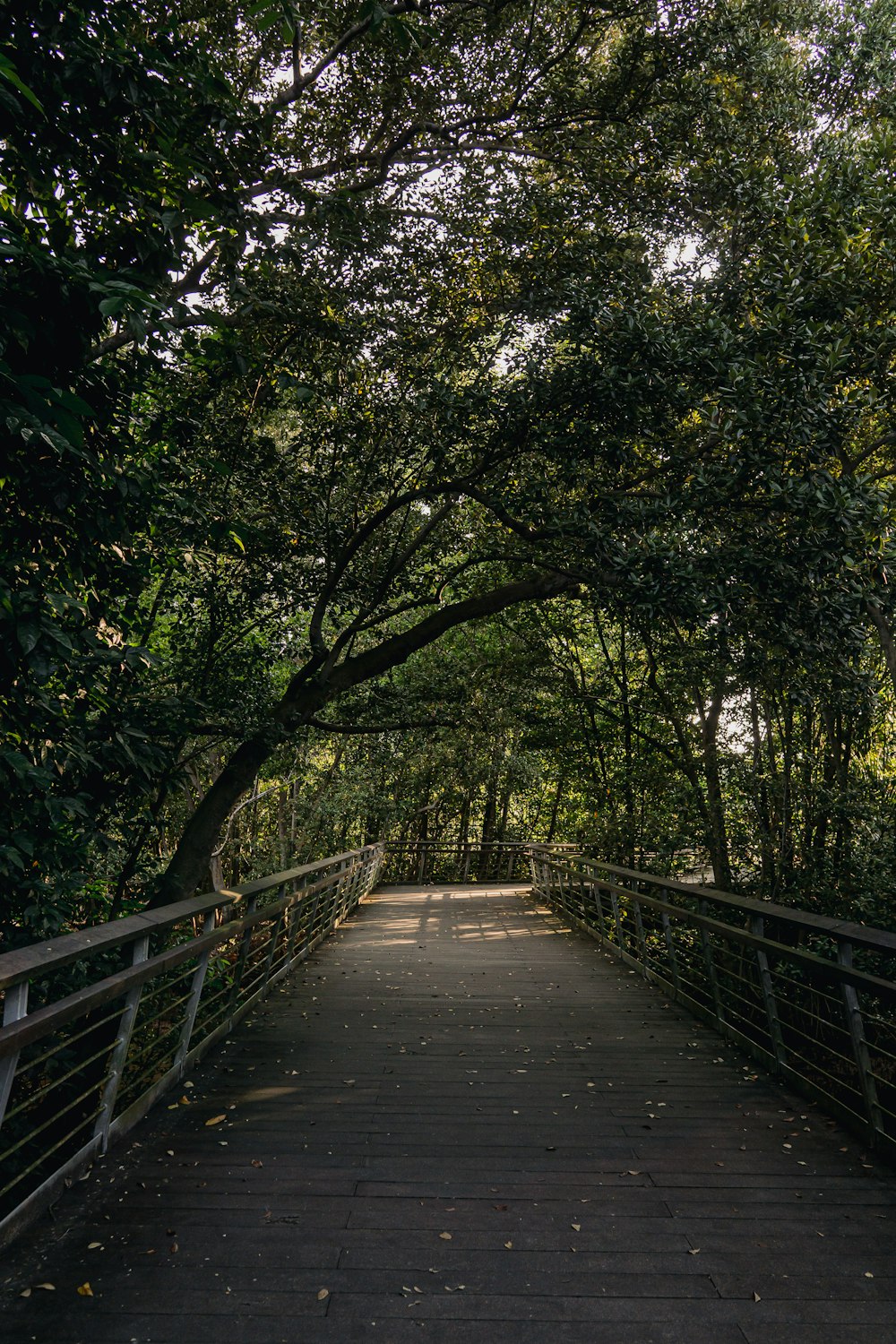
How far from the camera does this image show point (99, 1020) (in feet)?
19.3

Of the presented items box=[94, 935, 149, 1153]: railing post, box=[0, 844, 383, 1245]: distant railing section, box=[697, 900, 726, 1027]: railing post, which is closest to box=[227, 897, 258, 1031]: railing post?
box=[0, 844, 383, 1245]: distant railing section

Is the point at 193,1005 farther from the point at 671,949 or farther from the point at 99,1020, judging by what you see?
the point at 671,949

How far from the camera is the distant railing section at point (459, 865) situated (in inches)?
994

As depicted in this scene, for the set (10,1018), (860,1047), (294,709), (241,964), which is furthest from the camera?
(294,709)

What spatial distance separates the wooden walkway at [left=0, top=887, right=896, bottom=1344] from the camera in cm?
258

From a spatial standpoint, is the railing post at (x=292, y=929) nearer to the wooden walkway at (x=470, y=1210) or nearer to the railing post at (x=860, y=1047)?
the wooden walkway at (x=470, y=1210)

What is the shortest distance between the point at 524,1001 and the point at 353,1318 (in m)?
5.07

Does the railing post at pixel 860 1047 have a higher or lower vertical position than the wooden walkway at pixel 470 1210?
higher

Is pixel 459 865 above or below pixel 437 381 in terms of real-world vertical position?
below

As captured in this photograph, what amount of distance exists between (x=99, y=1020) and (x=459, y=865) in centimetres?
2179

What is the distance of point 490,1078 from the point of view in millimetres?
5156

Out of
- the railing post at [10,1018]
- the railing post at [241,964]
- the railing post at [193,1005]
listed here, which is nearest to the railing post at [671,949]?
the railing post at [241,964]

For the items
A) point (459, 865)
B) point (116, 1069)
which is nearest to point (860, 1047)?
point (116, 1069)

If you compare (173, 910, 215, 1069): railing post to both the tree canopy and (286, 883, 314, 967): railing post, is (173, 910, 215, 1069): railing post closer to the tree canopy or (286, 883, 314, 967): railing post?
the tree canopy
